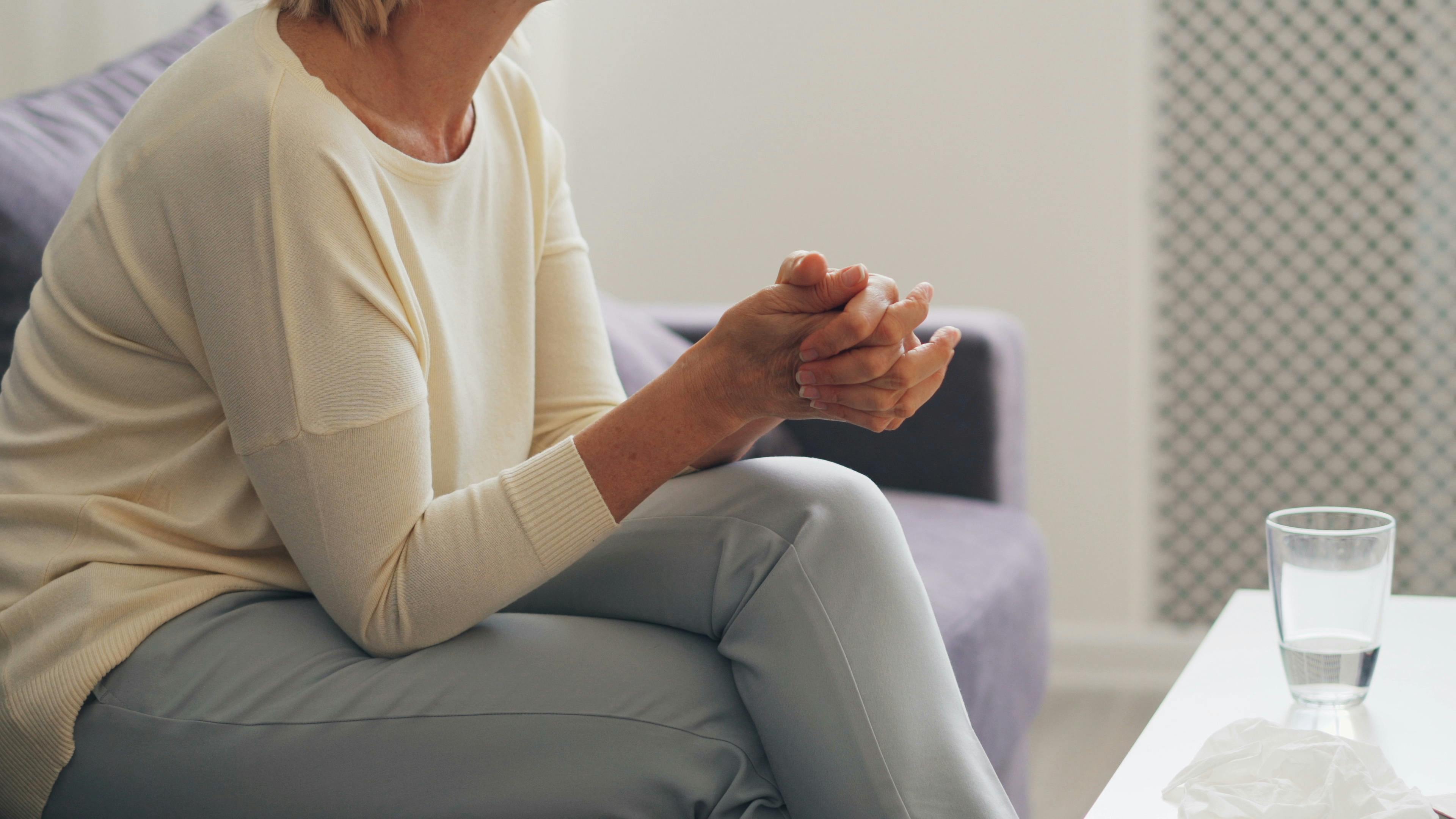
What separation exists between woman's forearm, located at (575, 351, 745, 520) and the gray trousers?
65 mm

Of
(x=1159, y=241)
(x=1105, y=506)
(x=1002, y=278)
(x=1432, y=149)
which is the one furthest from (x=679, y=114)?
(x=1432, y=149)

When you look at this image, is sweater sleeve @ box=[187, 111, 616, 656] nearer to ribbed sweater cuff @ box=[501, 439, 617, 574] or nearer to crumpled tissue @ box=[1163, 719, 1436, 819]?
ribbed sweater cuff @ box=[501, 439, 617, 574]

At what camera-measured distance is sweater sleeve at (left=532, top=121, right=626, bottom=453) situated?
114 centimetres

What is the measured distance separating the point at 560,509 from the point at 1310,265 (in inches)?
67.6

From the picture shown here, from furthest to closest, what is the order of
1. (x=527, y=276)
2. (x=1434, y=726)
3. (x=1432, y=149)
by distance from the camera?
(x=1432, y=149), (x=527, y=276), (x=1434, y=726)

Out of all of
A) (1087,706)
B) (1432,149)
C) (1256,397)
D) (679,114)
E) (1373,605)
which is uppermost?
(679,114)

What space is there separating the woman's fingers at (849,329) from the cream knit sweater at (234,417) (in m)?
0.17

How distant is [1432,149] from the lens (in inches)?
81.8

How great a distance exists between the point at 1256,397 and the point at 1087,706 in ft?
1.94

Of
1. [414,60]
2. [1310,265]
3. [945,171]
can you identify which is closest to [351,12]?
[414,60]

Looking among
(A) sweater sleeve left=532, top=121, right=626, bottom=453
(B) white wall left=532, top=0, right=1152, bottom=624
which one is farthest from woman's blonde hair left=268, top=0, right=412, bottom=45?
(B) white wall left=532, top=0, right=1152, bottom=624

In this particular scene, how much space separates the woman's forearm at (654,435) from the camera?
2.74 feet

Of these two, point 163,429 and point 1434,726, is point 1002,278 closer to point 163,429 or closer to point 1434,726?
point 1434,726

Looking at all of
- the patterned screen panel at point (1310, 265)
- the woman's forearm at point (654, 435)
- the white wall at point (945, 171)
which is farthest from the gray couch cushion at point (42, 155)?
the patterned screen panel at point (1310, 265)
